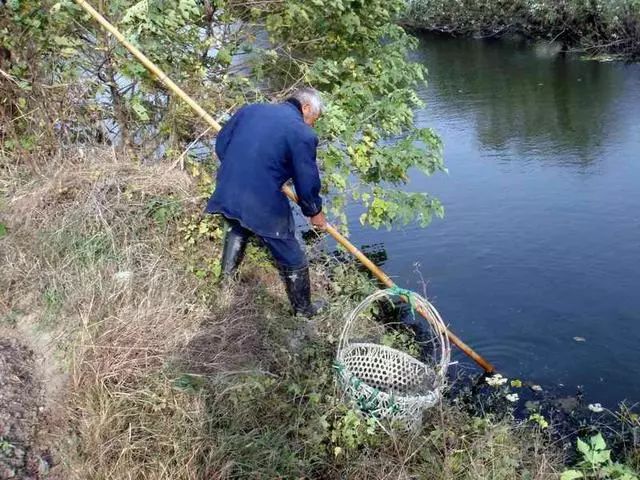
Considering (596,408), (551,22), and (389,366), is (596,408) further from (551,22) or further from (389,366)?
(551,22)

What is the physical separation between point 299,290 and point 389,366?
2.49 feet

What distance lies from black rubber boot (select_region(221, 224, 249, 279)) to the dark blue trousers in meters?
0.02

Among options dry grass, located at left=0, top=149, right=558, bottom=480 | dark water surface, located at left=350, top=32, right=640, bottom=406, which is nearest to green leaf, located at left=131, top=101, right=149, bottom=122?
dry grass, located at left=0, top=149, right=558, bottom=480

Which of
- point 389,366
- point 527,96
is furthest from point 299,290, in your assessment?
point 527,96

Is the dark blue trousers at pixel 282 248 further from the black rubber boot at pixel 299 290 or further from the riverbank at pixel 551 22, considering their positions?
the riverbank at pixel 551 22

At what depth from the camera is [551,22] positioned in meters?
17.8

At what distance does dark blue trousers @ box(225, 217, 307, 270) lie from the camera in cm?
400

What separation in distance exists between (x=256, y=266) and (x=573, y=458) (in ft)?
7.98

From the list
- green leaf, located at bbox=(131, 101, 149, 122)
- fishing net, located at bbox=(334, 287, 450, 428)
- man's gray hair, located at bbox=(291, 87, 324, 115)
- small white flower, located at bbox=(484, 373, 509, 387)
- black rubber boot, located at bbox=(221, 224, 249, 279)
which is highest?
man's gray hair, located at bbox=(291, 87, 324, 115)

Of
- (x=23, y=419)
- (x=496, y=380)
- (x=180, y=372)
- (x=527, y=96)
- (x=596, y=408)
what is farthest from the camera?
(x=527, y=96)

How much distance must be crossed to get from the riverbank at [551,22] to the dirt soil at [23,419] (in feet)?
51.6

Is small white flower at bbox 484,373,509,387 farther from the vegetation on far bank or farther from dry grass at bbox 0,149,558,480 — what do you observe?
dry grass at bbox 0,149,558,480

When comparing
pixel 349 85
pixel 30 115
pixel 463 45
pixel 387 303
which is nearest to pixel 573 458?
pixel 387 303

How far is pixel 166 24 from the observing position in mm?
4793
